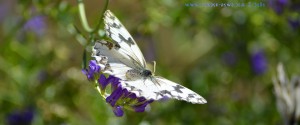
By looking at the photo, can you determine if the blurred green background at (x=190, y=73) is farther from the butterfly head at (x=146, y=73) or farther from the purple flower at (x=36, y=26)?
the butterfly head at (x=146, y=73)

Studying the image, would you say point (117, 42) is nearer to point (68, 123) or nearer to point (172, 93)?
point (172, 93)

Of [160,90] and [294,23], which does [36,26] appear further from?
[160,90]

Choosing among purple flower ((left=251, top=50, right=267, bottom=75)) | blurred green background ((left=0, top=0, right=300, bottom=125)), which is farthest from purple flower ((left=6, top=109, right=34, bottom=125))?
purple flower ((left=251, top=50, right=267, bottom=75))

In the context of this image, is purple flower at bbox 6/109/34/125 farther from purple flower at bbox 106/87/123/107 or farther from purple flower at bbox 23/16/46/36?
purple flower at bbox 106/87/123/107

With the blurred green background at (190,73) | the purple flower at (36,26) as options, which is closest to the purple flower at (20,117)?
the blurred green background at (190,73)

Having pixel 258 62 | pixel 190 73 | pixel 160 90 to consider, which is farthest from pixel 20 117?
pixel 160 90

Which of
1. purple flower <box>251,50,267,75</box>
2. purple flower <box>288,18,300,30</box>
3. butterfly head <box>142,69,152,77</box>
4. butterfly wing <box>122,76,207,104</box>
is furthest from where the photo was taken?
purple flower <box>251,50,267,75</box>
